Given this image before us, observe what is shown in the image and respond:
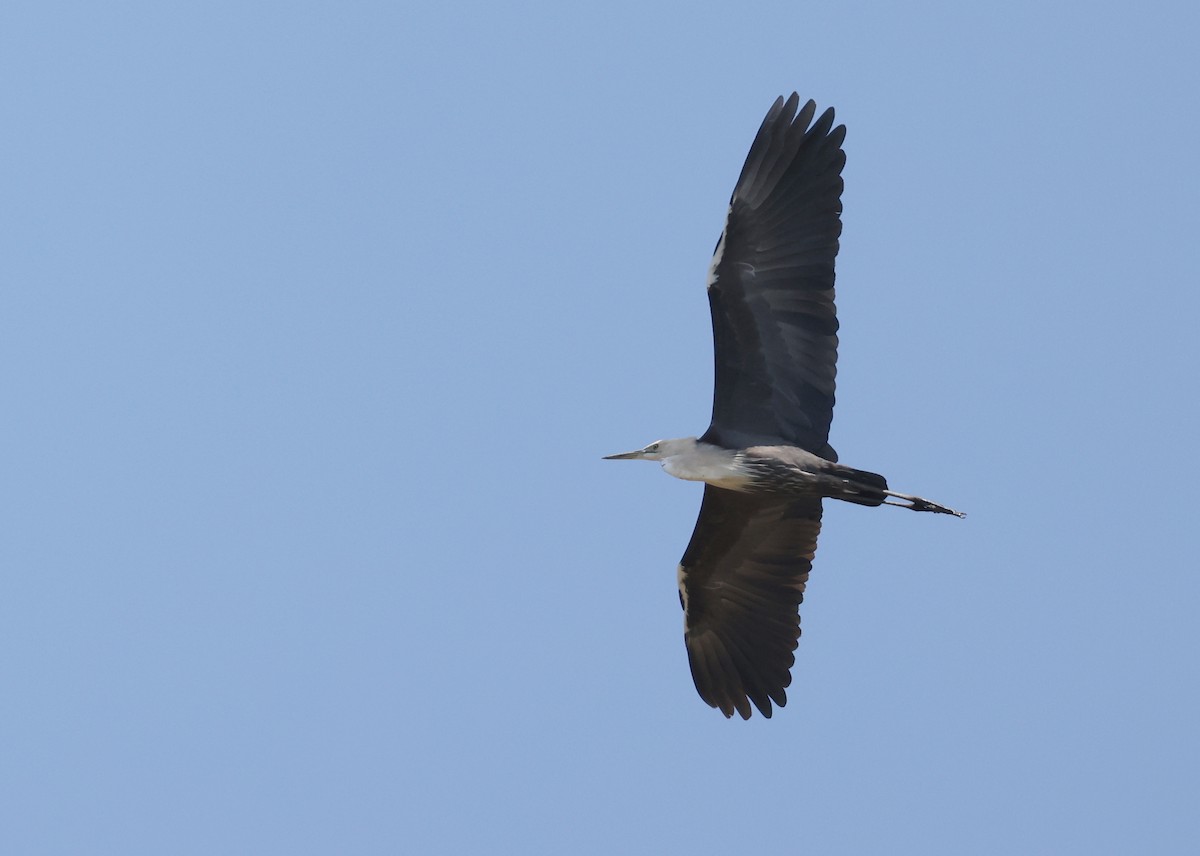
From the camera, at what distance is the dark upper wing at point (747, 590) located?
14.4 m

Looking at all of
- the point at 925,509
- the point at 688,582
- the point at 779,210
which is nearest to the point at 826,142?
the point at 779,210

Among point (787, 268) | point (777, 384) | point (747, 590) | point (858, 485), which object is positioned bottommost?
point (747, 590)

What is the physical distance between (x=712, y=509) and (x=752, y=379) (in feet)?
4.25

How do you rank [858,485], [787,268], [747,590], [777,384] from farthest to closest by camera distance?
1. [747,590]
2. [777,384]
3. [787,268]
4. [858,485]

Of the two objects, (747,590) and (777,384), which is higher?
(777,384)

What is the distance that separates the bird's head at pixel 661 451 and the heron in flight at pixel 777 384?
0.06ft

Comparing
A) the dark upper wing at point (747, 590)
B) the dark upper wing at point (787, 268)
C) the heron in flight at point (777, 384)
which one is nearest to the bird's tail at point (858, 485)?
the heron in flight at point (777, 384)

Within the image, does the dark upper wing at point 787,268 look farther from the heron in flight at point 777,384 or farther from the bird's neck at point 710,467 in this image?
the bird's neck at point 710,467

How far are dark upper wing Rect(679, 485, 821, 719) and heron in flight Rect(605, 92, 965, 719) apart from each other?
0.5 inches

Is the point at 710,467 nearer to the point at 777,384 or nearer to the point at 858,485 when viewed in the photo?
the point at 777,384

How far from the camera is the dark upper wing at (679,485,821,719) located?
47.1 ft

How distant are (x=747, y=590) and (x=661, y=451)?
4.57ft

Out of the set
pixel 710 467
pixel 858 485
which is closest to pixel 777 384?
pixel 710 467

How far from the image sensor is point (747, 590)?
1455 centimetres
